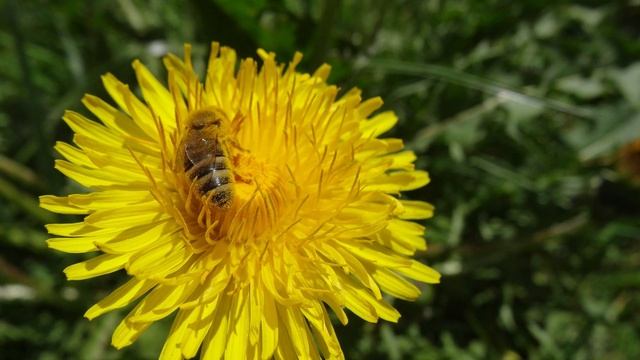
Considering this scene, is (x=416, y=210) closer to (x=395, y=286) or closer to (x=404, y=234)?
(x=404, y=234)

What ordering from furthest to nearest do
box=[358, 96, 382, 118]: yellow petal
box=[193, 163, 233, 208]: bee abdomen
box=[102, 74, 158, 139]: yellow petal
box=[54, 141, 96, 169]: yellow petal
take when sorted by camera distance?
box=[358, 96, 382, 118]: yellow petal → box=[102, 74, 158, 139]: yellow petal → box=[54, 141, 96, 169]: yellow petal → box=[193, 163, 233, 208]: bee abdomen

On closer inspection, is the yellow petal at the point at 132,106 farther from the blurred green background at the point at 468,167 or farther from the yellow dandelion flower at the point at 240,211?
the blurred green background at the point at 468,167

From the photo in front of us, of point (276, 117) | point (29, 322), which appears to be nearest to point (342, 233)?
point (276, 117)

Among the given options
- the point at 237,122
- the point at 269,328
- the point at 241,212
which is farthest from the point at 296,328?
the point at 237,122

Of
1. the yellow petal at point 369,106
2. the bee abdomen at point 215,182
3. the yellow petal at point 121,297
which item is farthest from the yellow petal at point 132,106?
the yellow petal at point 369,106

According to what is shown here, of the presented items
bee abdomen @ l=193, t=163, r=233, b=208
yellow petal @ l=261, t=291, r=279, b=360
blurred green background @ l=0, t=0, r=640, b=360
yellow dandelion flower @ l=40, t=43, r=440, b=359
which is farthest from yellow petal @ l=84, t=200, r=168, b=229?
blurred green background @ l=0, t=0, r=640, b=360

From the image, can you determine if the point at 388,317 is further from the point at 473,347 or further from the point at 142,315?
the point at 473,347

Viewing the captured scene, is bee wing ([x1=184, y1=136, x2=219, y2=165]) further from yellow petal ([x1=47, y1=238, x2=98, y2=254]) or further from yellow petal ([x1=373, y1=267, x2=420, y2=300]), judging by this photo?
yellow petal ([x1=373, y1=267, x2=420, y2=300])
